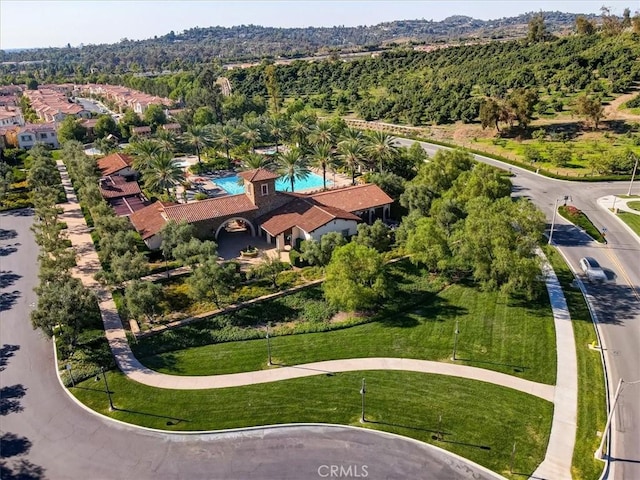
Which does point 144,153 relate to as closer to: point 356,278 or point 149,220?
point 149,220

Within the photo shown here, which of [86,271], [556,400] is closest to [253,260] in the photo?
[86,271]

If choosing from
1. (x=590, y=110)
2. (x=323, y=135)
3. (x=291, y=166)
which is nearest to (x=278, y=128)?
(x=323, y=135)

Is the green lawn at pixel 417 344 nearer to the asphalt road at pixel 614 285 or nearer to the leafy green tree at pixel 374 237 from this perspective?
the asphalt road at pixel 614 285

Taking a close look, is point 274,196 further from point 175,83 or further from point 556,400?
point 175,83

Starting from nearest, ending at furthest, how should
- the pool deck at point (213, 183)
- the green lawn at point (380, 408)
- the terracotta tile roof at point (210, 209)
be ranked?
the green lawn at point (380, 408) → the terracotta tile roof at point (210, 209) → the pool deck at point (213, 183)

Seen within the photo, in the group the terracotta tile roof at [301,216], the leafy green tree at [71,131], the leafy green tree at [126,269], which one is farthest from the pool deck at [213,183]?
the leafy green tree at [71,131]

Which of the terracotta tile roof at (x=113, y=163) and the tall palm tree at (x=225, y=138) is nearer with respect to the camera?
the terracotta tile roof at (x=113, y=163)
